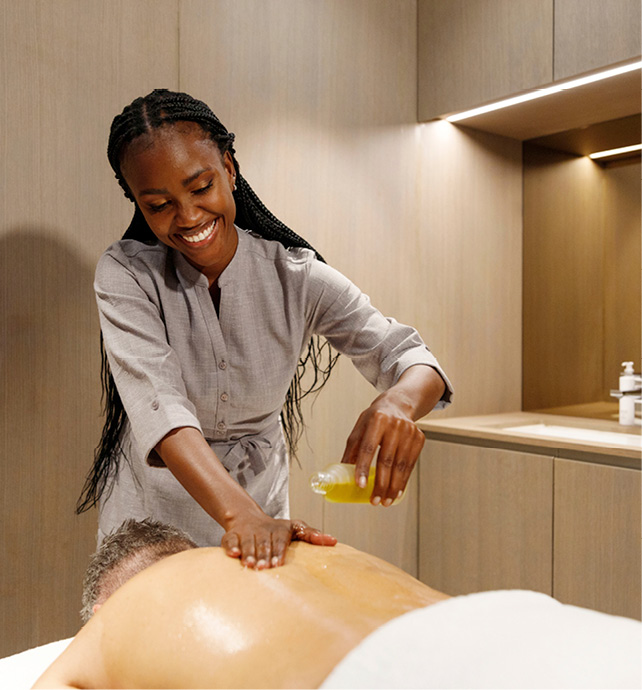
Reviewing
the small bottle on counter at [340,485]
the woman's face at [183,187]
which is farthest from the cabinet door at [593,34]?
the small bottle on counter at [340,485]

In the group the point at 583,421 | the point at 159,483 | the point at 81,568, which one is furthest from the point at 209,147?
the point at 583,421

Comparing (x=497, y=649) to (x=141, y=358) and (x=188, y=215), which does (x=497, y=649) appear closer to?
(x=141, y=358)

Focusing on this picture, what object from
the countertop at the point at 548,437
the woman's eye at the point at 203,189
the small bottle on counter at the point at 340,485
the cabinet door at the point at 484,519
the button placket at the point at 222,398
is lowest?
the cabinet door at the point at 484,519

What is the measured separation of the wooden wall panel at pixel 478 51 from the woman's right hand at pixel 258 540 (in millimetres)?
1942

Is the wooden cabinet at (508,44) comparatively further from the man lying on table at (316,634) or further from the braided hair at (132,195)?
the man lying on table at (316,634)

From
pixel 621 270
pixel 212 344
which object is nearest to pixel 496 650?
pixel 212 344

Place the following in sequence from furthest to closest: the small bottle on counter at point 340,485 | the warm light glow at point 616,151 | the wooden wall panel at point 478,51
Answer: the warm light glow at point 616,151, the wooden wall panel at point 478,51, the small bottle on counter at point 340,485

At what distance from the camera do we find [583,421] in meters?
2.79

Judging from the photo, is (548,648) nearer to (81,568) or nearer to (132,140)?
(132,140)

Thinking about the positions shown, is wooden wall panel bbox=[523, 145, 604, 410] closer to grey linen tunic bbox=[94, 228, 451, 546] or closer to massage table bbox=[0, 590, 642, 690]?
grey linen tunic bbox=[94, 228, 451, 546]

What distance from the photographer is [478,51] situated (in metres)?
2.58

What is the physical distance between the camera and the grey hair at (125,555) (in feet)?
3.57

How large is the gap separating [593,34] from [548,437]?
1237mm

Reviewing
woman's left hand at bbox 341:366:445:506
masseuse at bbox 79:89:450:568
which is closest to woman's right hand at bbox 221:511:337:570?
masseuse at bbox 79:89:450:568
